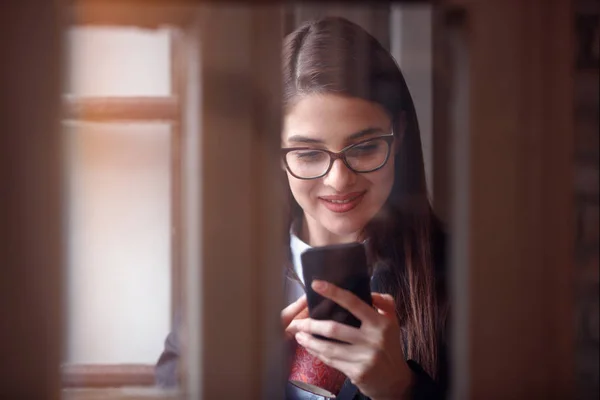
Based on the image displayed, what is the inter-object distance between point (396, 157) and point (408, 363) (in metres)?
0.33

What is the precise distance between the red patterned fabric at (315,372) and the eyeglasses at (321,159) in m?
0.28

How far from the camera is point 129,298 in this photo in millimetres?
865

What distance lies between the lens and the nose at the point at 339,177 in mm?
905

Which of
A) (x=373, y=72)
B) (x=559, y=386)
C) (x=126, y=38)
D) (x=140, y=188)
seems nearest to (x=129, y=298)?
(x=140, y=188)

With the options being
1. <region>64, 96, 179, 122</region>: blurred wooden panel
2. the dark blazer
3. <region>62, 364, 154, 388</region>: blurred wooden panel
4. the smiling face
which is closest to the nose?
the smiling face

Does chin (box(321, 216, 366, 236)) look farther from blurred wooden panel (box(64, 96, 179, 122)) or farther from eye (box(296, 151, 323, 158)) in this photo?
blurred wooden panel (box(64, 96, 179, 122))

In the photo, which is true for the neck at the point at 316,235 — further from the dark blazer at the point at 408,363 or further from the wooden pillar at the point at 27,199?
the wooden pillar at the point at 27,199

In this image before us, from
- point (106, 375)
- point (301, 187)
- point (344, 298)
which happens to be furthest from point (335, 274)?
point (106, 375)

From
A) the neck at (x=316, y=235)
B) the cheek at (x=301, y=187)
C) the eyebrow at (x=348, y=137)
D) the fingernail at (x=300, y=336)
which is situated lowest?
the fingernail at (x=300, y=336)

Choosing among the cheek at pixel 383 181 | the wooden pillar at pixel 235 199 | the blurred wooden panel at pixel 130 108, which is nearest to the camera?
the wooden pillar at pixel 235 199

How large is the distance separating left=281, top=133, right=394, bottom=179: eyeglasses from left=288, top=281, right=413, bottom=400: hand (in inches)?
6.9

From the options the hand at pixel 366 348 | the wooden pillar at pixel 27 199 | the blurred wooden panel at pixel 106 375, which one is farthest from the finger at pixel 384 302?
the wooden pillar at pixel 27 199

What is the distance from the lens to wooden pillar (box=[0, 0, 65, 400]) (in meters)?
0.71

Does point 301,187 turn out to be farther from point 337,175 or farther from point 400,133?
point 400,133
